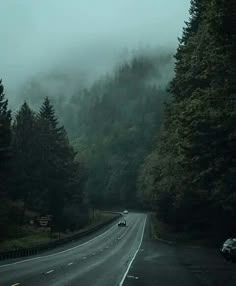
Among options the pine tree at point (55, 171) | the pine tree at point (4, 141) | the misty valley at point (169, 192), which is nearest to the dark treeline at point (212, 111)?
the misty valley at point (169, 192)

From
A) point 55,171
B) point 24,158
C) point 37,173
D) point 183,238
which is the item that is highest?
point 24,158

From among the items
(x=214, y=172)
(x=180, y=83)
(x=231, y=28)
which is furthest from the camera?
(x=180, y=83)

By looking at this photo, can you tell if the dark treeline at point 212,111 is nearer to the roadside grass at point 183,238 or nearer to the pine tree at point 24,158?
the roadside grass at point 183,238

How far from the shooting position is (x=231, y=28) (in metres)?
29.5

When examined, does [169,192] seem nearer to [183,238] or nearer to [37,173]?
[183,238]

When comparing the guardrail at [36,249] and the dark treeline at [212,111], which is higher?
the dark treeline at [212,111]

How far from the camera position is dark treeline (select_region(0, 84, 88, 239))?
8138cm

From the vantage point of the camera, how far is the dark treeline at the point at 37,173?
81.4 m

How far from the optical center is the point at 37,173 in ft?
281

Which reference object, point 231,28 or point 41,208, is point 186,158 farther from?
point 41,208

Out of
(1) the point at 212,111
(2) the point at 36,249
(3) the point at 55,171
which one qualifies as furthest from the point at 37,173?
(1) the point at 212,111

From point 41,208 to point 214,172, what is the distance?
59755mm

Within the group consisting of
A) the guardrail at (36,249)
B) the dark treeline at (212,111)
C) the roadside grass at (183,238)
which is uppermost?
the dark treeline at (212,111)

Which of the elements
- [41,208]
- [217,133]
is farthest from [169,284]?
[41,208]
